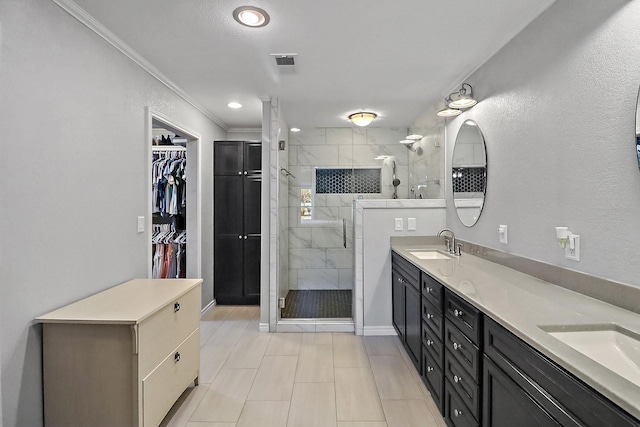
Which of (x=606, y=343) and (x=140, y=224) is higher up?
(x=140, y=224)

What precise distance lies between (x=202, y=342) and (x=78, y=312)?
1705mm

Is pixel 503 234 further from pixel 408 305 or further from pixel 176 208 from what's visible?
pixel 176 208

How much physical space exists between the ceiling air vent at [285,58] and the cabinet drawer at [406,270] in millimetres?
1849

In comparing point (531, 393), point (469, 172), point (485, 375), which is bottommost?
point (485, 375)

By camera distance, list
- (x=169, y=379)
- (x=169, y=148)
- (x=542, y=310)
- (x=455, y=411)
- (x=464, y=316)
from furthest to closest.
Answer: (x=169, y=148), (x=169, y=379), (x=455, y=411), (x=464, y=316), (x=542, y=310)

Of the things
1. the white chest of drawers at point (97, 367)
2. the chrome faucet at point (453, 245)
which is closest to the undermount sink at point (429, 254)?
the chrome faucet at point (453, 245)

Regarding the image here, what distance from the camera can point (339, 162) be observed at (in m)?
4.97

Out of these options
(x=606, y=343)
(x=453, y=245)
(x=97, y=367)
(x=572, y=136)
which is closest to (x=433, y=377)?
(x=606, y=343)

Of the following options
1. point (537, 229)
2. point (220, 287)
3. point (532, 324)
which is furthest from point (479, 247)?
point (220, 287)

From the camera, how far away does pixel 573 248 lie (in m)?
1.66

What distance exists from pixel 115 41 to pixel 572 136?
283cm

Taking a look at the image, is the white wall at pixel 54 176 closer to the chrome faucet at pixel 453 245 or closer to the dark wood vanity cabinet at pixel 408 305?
the dark wood vanity cabinet at pixel 408 305

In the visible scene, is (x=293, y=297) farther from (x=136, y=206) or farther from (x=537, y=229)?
(x=537, y=229)

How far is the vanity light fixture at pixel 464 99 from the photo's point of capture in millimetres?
2586
